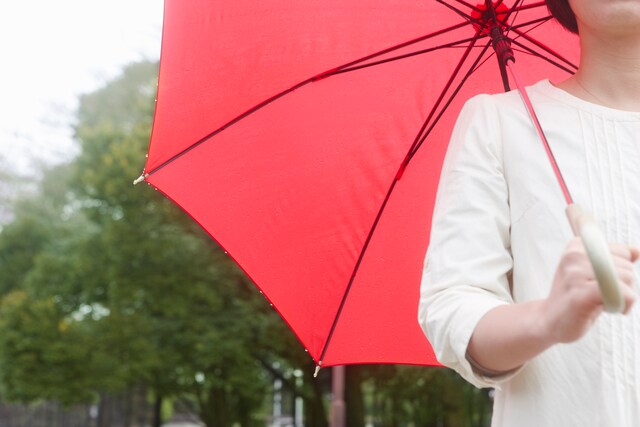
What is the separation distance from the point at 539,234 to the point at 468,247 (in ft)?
0.34

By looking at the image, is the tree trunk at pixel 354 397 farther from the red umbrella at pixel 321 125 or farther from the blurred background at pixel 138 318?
the red umbrella at pixel 321 125

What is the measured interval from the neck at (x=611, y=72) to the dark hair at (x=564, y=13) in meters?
0.13

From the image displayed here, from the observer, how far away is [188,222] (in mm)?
16500

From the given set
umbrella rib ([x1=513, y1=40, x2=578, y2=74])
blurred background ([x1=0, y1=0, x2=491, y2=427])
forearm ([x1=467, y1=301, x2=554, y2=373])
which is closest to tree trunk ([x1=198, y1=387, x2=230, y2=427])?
blurred background ([x1=0, y1=0, x2=491, y2=427])

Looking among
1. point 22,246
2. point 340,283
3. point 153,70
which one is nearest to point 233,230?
point 340,283

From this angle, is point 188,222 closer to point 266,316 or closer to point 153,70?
point 266,316

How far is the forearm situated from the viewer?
2.88ft

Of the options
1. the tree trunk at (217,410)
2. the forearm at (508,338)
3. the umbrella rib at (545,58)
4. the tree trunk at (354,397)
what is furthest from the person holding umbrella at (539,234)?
the tree trunk at (217,410)

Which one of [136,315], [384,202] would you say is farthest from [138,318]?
[384,202]

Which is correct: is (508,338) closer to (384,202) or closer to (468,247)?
(468,247)

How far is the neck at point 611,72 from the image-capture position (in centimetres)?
125

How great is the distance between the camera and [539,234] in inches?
43.6

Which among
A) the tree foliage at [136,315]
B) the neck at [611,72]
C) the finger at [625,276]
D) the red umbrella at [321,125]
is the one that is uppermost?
the tree foliage at [136,315]

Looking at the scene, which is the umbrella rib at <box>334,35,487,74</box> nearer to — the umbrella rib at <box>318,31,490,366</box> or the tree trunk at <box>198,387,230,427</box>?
the umbrella rib at <box>318,31,490,366</box>
